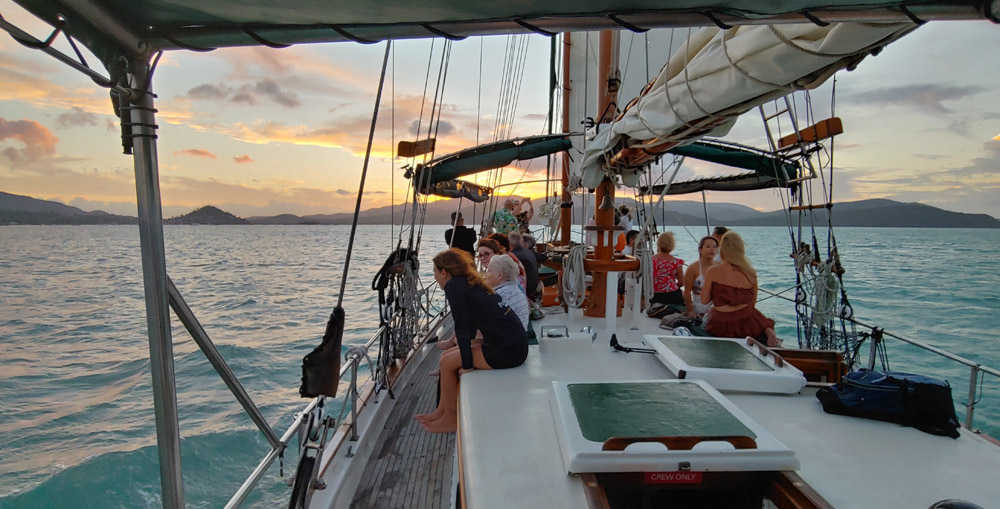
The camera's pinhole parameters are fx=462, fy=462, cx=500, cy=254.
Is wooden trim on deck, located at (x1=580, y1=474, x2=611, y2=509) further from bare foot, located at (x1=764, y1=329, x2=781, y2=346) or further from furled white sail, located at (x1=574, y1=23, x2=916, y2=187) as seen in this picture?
bare foot, located at (x1=764, y1=329, x2=781, y2=346)

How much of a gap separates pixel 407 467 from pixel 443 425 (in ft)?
1.08

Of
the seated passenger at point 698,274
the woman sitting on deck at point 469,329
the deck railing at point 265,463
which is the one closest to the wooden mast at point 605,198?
the seated passenger at point 698,274

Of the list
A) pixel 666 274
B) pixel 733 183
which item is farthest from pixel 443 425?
pixel 733 183

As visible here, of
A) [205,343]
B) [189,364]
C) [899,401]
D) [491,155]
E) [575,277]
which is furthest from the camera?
[189,364]

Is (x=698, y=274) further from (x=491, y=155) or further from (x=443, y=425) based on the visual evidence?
(x=491, y=155)

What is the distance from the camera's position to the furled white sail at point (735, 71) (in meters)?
1.31

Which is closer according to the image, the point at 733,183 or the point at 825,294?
the point at 825,294

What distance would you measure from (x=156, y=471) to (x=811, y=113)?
886cm

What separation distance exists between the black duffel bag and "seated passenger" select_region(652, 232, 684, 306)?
10.1ft

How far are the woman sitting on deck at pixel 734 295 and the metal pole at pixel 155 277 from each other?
3124mm

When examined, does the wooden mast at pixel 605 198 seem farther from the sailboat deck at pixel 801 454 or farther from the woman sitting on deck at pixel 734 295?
the sailboat deck at pixel 801 454

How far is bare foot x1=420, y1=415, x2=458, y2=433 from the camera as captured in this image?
8.86ft

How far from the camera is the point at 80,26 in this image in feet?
3.23

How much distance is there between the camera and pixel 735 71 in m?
1.81
